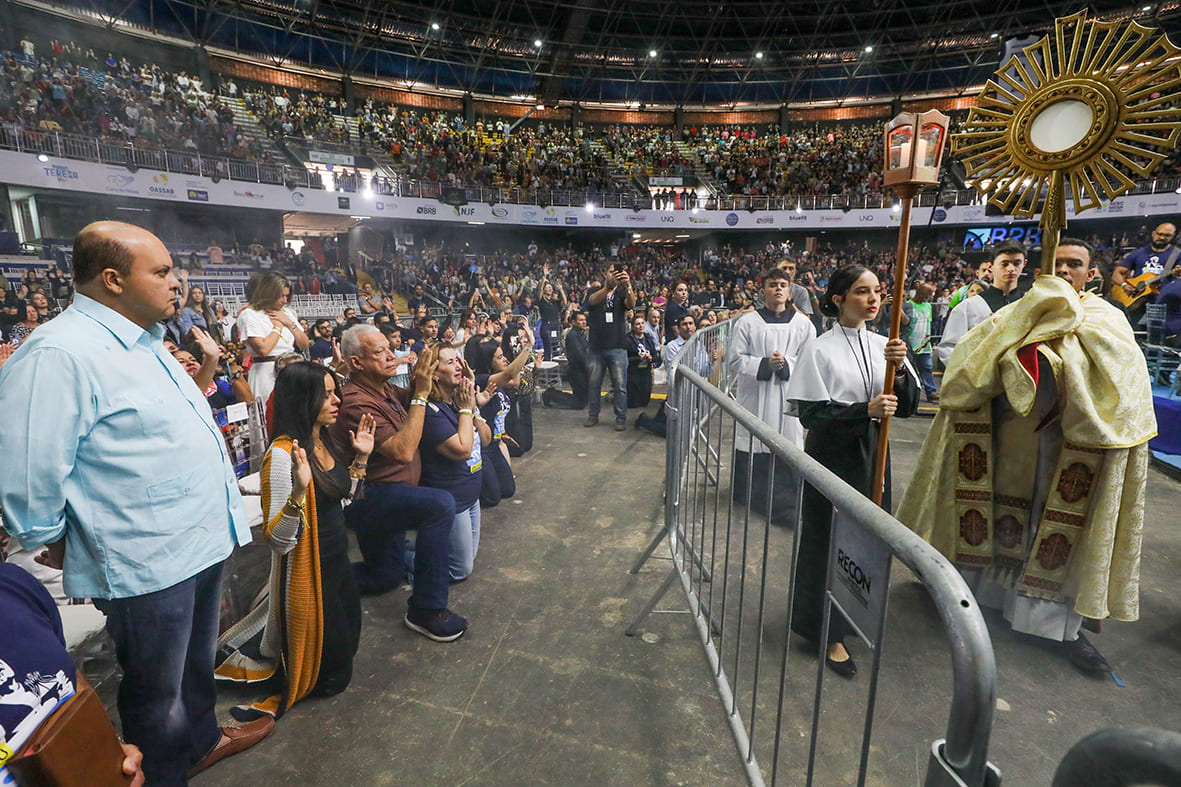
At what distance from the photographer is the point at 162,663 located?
1664 mm

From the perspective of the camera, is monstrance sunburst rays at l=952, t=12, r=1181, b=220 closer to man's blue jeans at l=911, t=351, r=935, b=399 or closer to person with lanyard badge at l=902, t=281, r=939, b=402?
person with lanyard badge at l=902, t=281, r=939, b=402

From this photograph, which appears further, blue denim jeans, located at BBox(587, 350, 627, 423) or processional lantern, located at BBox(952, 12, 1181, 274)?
blue denim jeans, located at BBox(587, 350, 627, 423)

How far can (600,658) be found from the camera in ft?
8.40

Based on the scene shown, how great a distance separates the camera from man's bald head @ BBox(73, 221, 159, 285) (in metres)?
1.53

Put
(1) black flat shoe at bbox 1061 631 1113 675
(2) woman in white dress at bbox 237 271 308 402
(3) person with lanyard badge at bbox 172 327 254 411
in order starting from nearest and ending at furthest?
(1) black flat shoe at bbox 1061 631 1113 675 < (3) person with lanyard badge at bbox 172 327 254 411 < (2) woman in white dress at bbox 237 271 308 402

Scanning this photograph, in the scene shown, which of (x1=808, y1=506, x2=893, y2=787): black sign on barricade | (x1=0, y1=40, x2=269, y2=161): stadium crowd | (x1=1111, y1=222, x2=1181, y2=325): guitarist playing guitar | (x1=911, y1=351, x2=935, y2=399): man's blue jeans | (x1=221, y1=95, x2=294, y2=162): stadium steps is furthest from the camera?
(x1=221, y1=95, x2=294, y2=162): stadium steps

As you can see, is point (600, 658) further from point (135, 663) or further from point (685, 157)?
point (685, 157)

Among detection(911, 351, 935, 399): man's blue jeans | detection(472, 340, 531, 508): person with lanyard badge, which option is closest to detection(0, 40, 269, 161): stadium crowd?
detection(472, 340, 531, 508): person with lanyard badge

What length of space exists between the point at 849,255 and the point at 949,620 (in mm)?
29657

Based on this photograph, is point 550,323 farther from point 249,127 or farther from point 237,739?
point 249,127

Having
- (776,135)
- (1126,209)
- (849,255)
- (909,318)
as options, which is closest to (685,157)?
(776,135)

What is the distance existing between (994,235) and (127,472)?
102 feet

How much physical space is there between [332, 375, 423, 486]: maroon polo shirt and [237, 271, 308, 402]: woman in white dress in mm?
1755

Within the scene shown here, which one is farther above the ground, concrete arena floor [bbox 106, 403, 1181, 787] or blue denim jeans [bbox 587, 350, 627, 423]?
blue denim jeans [bbox 587, 350, 627, 423]
